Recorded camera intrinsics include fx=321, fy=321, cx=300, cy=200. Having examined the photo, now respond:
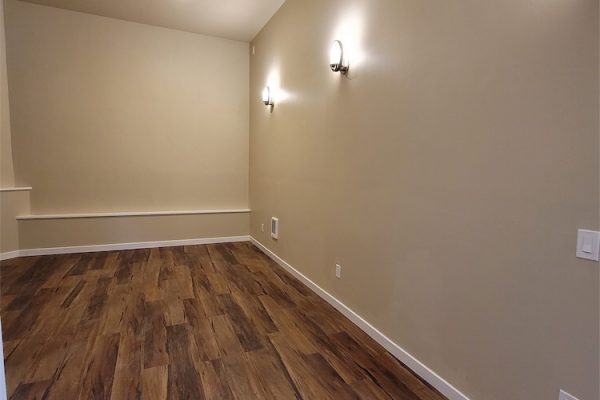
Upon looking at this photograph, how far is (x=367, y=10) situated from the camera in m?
2.26

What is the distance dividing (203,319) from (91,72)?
372cm

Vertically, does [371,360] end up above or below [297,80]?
below

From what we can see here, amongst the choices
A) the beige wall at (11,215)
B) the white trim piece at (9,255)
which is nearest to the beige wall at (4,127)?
the beige wall at (11,215)

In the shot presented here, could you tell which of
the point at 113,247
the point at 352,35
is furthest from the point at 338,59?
the point at 113,247

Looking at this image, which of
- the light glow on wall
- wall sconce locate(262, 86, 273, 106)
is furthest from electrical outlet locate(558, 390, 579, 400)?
wall sconce locate(262, 86, 273, 106)

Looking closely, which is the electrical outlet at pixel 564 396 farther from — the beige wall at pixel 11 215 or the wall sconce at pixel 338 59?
the beige wall at pixel 11 215

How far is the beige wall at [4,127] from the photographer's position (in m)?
3.83

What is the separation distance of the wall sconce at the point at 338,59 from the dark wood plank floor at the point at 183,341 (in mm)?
1960

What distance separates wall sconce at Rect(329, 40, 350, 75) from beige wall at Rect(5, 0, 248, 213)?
281cm

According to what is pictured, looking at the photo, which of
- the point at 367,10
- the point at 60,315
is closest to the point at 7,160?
the point at 60,315

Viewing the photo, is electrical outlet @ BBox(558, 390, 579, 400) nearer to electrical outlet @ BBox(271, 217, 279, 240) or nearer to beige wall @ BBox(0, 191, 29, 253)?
electrical outlet @ BBox(271, 217, 279, 240)

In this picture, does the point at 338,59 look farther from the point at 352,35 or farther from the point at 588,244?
the point at 588,244

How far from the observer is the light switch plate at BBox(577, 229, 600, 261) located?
1.12 metres

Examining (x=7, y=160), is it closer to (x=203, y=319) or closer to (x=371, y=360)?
(x=203, y=319)
